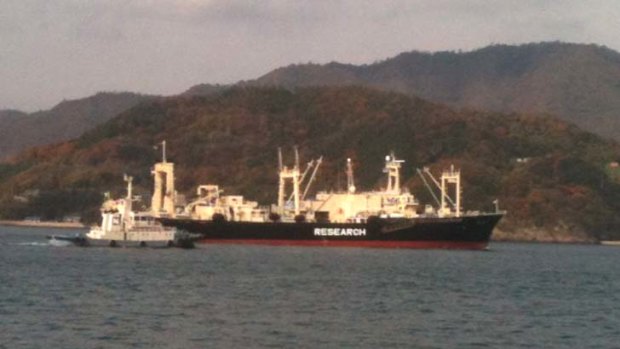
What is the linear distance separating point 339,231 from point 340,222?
1466mm

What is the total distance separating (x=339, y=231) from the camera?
3905 inches

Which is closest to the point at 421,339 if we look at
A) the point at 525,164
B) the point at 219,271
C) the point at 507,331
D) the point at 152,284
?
the point at 507,331

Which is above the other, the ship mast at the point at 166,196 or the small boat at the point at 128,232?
the ship mast at the point at 166,196

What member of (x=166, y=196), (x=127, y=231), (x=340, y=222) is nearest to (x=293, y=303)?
(x=127, y=231)

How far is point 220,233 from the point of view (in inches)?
3999

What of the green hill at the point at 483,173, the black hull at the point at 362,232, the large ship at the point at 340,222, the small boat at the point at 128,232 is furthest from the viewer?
the green hill at the point at 483,173

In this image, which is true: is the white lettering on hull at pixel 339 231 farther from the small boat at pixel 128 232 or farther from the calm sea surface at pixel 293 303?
the calm sea surface at pixel 293 303

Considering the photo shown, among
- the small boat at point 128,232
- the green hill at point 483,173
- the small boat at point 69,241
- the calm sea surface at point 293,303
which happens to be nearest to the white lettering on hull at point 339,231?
the small boat at point 128,232

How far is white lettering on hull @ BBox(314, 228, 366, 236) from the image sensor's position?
324 ft

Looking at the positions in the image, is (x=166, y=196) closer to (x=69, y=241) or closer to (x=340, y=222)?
(x=340, y=222)

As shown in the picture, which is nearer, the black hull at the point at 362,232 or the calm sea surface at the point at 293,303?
the calm sea surface at the point at 293,303

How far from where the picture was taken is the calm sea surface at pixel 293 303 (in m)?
36.6

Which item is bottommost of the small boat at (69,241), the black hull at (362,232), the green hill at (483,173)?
the small boat at (69,241)

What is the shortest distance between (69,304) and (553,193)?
118926mm
